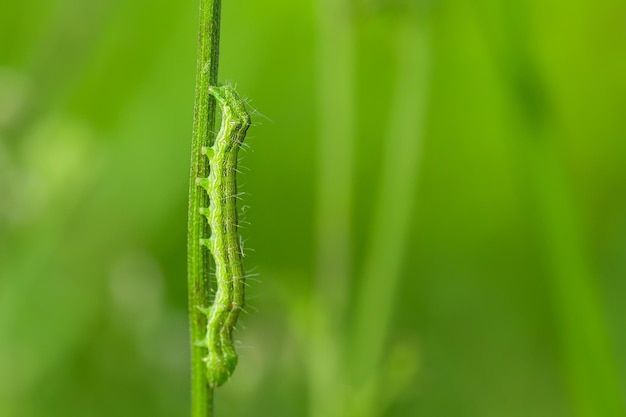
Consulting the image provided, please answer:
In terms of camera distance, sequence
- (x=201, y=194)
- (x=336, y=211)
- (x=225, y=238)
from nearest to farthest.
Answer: (x=201, y=194) < (x=225, y=238) < (x=336, y=211)

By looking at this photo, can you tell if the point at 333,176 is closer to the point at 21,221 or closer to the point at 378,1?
the point at 378,1

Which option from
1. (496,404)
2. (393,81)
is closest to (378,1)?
(496,404)

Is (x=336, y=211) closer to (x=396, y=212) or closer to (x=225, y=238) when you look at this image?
(x=396, y=212)

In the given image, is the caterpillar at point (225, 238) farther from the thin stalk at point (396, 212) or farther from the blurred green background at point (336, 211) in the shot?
the thin stalk at point (396, 212)

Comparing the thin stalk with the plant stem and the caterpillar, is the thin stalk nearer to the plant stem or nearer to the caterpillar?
the caterpillar

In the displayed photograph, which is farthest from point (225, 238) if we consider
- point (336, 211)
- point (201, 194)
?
point (336, 211)

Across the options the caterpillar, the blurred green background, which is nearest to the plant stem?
the caterpillar

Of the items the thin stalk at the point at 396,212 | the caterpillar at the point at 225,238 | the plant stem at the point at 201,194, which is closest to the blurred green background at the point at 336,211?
the thin stalk at the point at 396,212
